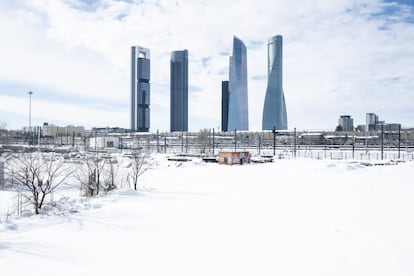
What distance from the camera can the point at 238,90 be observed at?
590ft

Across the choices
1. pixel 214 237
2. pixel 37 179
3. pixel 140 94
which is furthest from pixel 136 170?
pixel 140 94

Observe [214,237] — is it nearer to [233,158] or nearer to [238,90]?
[233,158]

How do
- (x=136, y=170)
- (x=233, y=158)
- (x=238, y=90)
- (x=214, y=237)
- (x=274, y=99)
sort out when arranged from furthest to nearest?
(x=238, y=90)
(x=274, y=99)
(x=233, y=158)
(x=136, y=170)
(x=214, y=237)

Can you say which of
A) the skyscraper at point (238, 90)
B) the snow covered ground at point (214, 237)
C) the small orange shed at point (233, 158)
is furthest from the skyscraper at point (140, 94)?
the snow covered ground at point (214, 237)

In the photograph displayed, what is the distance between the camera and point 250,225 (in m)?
9.28

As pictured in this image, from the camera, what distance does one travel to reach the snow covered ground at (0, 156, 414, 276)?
624 cm

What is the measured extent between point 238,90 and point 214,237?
175m

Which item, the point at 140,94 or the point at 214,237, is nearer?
the point at 214,237

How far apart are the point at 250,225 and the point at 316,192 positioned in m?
7.71

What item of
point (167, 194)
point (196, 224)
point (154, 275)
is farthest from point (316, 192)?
point (154, 275)

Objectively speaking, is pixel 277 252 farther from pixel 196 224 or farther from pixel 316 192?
pixel 316 192

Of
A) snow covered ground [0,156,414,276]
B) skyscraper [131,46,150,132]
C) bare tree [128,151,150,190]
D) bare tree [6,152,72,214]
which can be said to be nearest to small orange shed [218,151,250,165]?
bare tree [128,151,150,190]

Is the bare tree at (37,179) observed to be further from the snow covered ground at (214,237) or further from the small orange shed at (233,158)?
the small orange shed at (233,158)

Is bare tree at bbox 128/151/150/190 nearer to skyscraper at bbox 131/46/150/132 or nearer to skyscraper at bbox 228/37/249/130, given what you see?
skyscraper at bbox 131/46/150/132
